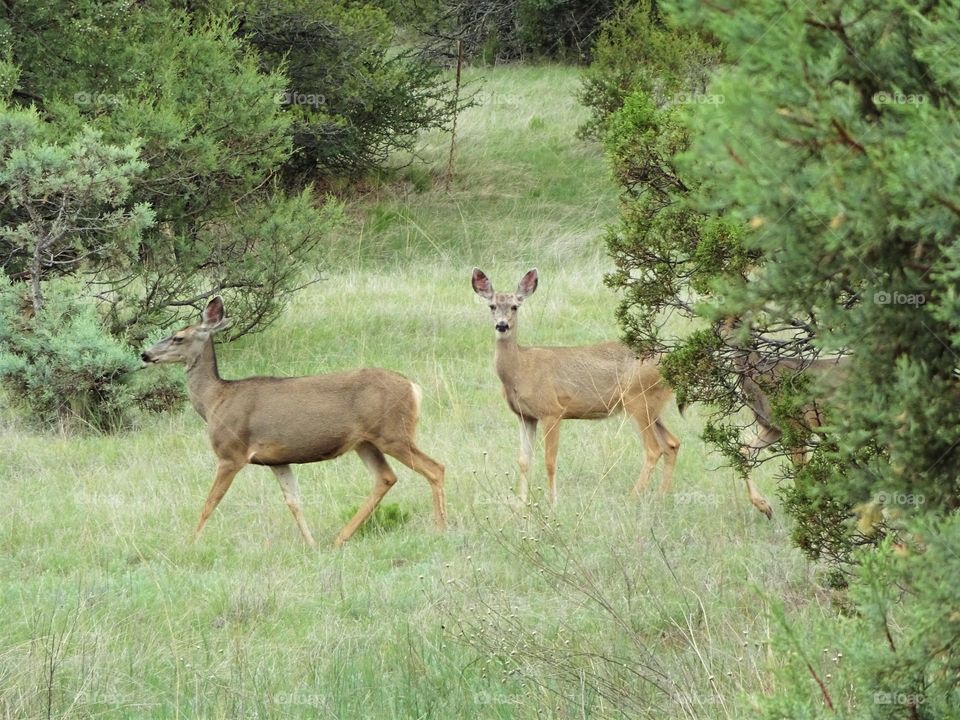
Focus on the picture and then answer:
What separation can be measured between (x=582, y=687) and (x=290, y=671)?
4.73 feet

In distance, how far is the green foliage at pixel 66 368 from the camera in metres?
12.1

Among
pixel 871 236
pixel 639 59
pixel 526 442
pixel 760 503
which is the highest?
pixel 871 236

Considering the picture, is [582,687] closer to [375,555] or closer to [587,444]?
[375,555]

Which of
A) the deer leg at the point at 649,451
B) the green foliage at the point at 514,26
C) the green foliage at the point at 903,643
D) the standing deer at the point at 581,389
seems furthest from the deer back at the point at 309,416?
the green foliage at the point at 514,26

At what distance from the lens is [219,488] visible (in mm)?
8883

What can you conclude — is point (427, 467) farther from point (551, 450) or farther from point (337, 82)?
point (337, 82)

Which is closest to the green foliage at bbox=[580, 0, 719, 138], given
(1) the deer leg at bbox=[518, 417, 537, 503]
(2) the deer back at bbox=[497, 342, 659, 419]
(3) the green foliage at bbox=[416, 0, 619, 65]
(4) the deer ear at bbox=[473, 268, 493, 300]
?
(3) the green foliage at bbox=[416, 0, 619, 65]

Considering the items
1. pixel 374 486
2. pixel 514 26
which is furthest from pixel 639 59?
pixel 374 486

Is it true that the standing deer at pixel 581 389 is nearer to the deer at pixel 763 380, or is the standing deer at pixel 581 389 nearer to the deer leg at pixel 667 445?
the deer leg at pixel 667 445

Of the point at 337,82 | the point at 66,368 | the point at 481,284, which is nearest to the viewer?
the point at 481,284

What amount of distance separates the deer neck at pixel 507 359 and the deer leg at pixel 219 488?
7.97 ft

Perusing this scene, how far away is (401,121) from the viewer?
26.2m

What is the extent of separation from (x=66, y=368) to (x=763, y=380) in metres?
7.05

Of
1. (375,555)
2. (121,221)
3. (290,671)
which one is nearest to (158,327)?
(121,221)
